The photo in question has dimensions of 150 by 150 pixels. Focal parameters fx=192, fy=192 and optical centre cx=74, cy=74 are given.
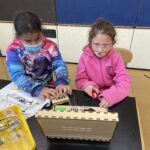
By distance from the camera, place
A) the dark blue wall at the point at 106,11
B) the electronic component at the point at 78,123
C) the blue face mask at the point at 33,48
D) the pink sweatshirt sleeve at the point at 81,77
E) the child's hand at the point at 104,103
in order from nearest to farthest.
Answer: the electronic component at the point at 78,123
the child's hand at the point at 104,103
the blue face mask at the point at 33,48
the pink sweatshirt sleeve at the point at 81,77
the dark blue wall at the point at 106,11

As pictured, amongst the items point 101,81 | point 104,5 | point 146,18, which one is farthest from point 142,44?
point 101,81

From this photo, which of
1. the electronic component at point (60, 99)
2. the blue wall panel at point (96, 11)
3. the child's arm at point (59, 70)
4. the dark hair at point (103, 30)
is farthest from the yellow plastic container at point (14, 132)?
the blue wall panel at point (96, 11)

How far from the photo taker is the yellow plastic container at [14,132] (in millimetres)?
672

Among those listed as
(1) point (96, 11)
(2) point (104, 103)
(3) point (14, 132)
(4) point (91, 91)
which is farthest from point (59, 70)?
(1) point (96, 11)

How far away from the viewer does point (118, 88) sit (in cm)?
97

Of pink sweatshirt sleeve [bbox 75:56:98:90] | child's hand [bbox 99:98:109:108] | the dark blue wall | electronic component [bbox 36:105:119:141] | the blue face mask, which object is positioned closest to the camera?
electronic component [bbox 36:105:119:141]

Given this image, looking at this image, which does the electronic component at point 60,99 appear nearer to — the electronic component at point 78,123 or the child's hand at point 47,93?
the child's hand at point 47,93

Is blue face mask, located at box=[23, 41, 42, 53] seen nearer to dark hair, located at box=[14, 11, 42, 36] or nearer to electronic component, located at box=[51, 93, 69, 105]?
dark hair, located at box=[14, 11, 42, 36]

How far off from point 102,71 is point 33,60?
405 mm

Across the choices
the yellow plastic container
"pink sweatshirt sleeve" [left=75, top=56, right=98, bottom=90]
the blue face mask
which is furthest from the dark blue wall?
the yellow plastic container

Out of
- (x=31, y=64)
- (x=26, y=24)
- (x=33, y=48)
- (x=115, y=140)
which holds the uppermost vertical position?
(x=26, y=24)

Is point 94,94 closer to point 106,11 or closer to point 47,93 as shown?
point 47,93

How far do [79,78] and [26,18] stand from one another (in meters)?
0.44

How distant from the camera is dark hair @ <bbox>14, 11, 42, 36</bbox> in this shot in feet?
2.94
